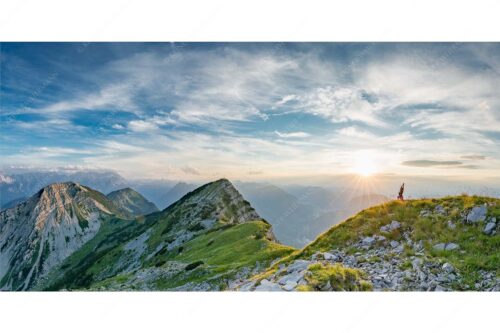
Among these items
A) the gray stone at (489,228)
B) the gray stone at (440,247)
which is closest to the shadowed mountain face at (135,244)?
the gray stone at (440,247)

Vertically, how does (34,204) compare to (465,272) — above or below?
below

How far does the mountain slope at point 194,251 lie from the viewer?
86.7 ft

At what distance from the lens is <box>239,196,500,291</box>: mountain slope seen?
11.8 m

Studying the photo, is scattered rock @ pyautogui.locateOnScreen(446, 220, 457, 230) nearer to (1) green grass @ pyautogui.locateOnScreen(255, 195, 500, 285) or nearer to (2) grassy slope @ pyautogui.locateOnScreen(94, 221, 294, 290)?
(1) green grass @ pyautogui.locateOnScreen(255, 195, 500, 285)

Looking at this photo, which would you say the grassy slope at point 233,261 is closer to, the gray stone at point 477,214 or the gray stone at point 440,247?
the gray stone at point 440,247

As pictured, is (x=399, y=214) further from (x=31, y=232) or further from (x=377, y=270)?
(x=31, y=232)

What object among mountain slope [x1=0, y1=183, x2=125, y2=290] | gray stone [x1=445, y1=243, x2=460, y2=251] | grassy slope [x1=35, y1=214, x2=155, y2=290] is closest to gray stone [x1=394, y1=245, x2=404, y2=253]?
gray stone [x1=445, y1=243, x2=460, y2=251]

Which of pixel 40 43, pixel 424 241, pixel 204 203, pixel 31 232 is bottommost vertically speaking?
pixel 31 232

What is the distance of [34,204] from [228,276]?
18720 centimetres

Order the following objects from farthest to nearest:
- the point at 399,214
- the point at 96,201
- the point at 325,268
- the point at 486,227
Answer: the point at 96,201, the point at 399,214, the point at 486,227, the point at 325,268

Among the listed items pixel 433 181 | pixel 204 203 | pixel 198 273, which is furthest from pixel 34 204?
pixel 433 181

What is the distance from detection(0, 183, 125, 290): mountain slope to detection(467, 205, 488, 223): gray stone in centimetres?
15573

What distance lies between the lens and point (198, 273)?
27969mm

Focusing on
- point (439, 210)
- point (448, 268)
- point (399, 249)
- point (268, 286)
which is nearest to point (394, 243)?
point (399, 249)
